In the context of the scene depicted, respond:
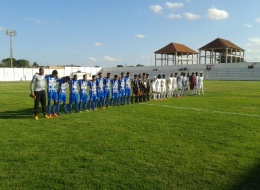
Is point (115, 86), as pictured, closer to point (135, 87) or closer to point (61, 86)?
point (135, 87)

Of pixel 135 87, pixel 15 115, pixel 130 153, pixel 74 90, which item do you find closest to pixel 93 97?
pixel 74 90

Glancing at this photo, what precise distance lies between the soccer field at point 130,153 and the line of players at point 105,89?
155cm

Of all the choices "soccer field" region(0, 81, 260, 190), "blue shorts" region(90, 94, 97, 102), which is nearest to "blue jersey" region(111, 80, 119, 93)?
"blue shorts" region(90, 94, 97, 102)

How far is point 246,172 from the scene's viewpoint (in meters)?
5.09

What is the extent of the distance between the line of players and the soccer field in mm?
1553

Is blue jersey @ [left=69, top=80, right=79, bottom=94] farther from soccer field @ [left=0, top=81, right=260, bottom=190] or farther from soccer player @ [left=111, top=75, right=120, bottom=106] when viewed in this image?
soccer player @ [left=111, top=75, right=120, bottom=106]

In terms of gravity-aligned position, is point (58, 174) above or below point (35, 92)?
below

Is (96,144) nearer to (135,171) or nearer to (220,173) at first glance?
(135,171)

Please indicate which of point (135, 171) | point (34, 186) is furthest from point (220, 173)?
point (34, 186)

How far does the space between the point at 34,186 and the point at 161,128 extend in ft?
16.4

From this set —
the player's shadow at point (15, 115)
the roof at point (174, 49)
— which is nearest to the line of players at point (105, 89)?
the player's shadow at point (15, 115)

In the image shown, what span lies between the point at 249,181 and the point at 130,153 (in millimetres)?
2538

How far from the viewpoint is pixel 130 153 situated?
616 cm

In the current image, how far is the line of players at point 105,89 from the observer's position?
11.1 metres
